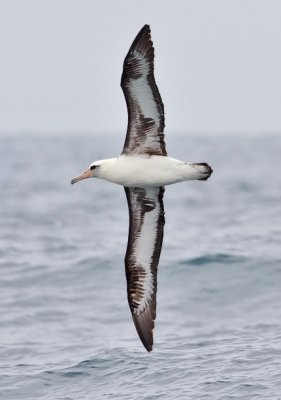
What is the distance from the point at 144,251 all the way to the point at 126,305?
3719mm

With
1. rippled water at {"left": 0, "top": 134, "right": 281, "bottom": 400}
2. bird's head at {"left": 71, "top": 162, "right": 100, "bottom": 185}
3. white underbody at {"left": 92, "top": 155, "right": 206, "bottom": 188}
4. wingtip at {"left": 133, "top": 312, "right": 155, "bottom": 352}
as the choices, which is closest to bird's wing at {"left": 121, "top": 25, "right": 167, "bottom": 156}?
white underbody at {"left": 92, "top": 155, "right": 206, "bottom": 188}

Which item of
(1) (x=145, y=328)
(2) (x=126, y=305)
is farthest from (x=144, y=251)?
(2) (x=126, y=305)

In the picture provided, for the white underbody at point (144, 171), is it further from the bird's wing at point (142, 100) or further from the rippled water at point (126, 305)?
the rippled water at point (126, 305)

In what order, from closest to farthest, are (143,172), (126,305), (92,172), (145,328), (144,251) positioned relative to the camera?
(143,172) → (92,172) → (145,328) → (144,251) → (126,305)

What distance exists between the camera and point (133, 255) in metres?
14.7

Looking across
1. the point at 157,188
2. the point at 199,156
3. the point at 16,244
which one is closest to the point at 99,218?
the point at 16,244

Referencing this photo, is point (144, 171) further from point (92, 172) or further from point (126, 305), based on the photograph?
point (126, 305)

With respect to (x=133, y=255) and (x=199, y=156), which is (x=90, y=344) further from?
(x=199, y=156)

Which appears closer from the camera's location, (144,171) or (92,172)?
(144,171)

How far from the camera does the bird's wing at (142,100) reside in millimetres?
13078

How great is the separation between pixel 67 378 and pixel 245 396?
2.57m

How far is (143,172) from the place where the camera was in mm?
13766

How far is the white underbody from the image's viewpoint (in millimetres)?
13586

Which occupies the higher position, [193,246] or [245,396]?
[193,246]
